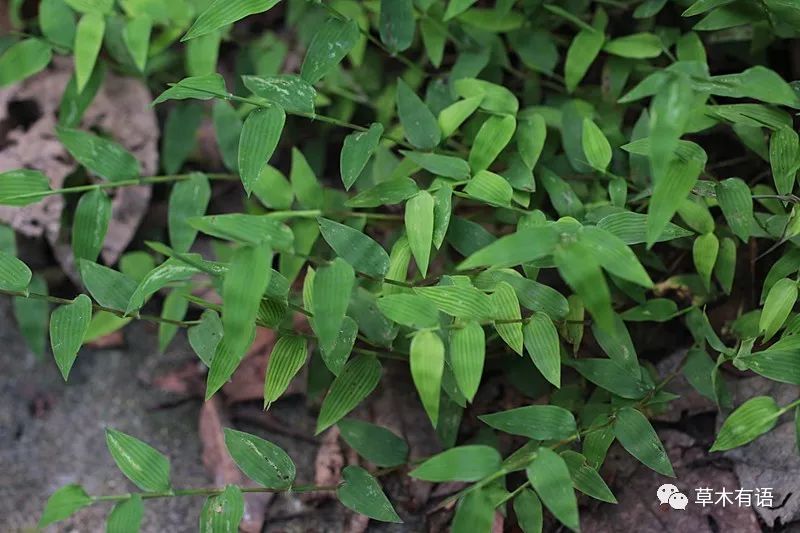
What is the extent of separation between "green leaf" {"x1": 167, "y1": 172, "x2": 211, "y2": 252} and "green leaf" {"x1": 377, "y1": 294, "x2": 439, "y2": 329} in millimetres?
603

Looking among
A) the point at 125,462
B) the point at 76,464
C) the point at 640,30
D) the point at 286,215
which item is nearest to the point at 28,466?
the point at 76,464

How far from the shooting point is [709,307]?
5.24 feet

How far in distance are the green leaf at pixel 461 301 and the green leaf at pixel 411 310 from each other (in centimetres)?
3

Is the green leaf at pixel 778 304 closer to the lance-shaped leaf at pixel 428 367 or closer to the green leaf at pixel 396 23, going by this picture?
the lance-shaped leaf at pixel 428 367

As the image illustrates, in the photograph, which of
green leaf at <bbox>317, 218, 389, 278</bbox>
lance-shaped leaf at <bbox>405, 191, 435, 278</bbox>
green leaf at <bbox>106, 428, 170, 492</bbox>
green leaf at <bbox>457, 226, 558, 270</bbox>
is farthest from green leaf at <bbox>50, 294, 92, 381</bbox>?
green leaf at <bbox>457, 226, 558, 270</bbox>

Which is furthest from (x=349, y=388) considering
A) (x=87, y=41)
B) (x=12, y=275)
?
(x=87, y=41)

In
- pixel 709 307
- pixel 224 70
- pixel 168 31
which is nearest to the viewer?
pixel 709 307

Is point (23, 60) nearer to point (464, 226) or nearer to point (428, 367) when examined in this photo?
point (464, 226)

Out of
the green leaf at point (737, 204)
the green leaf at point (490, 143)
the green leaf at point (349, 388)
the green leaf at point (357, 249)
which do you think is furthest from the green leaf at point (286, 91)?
the green leaf at point (737, 204)

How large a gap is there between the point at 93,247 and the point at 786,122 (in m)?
1.25

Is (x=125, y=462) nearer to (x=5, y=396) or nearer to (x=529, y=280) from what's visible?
(x=529, y=280)

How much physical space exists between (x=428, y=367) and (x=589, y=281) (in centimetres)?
25

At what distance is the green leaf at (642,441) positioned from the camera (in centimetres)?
128

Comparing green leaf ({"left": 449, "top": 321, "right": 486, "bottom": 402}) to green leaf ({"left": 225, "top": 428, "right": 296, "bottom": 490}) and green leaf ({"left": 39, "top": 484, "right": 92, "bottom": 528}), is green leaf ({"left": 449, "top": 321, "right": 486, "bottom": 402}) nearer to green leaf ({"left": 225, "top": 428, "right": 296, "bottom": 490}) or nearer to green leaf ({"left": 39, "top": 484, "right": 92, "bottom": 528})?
green leaf ({"left": 225, "top": 428, "right": 296, "bottom": 490})
